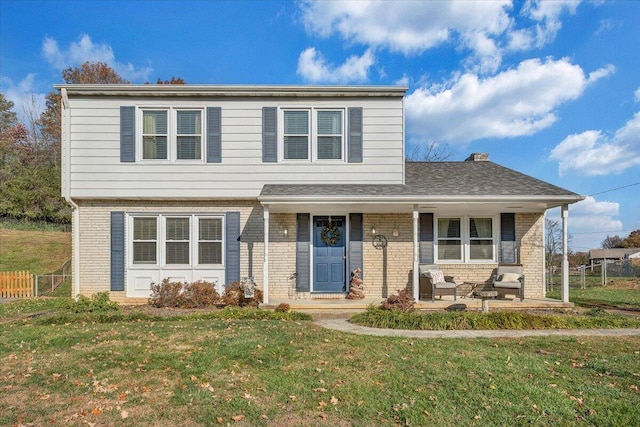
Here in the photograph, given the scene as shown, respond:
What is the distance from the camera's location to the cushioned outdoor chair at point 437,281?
32.4 feet

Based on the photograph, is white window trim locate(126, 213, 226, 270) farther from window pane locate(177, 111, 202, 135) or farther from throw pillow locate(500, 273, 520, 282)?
throw pillow locate(500, 273, 520, 282)

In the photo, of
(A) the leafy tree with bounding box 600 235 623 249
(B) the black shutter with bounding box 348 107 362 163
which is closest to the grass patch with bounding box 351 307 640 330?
(B) the black shutter with bounding box 348 107 362 163

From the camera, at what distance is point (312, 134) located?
10633 millimetres

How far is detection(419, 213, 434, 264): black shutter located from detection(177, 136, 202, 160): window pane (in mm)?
6680

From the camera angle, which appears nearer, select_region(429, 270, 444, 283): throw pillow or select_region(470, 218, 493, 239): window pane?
select_region(429, 270, 444, 283): throw pillow

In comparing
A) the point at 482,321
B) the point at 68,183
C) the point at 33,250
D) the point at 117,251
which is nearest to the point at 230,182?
the point at 117,251

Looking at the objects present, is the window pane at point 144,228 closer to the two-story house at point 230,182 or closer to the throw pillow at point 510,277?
the two-story house at point 230,182

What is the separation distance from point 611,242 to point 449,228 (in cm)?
5429

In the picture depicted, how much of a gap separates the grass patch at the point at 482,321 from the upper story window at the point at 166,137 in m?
6.50

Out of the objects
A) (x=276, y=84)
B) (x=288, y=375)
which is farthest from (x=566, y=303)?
(x=276, y=84)

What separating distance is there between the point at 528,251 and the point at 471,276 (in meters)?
1.87

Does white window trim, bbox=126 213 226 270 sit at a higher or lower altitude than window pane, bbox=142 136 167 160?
lower

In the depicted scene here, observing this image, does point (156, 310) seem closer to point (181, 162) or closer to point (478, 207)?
point (181, 162)

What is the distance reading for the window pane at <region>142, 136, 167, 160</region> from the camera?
416 inches
